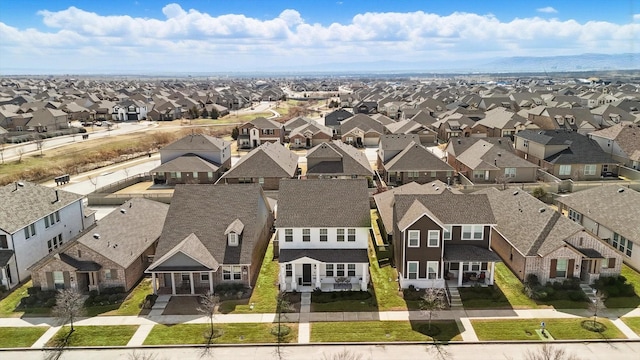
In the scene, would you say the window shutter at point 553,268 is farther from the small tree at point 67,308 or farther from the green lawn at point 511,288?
the small tree at point 67,308

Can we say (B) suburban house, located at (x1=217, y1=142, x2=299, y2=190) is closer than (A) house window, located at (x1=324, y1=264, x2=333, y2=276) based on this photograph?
No

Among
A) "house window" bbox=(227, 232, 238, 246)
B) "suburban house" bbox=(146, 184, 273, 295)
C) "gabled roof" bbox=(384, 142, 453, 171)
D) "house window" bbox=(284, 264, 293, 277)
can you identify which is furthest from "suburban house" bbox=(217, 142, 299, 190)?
"house window" bbox=(284, 264, 293, 277)

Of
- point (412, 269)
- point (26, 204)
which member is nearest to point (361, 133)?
point (412, 269)

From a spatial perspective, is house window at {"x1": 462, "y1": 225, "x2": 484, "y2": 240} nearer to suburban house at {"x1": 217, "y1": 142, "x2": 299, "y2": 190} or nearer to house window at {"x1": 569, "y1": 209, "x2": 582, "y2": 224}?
house window at {"x1": 569, "y1": 209, "x2": 582, "y2": 224}

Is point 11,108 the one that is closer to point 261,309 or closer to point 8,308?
point 8,308

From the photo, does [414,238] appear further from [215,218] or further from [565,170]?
[565,170]

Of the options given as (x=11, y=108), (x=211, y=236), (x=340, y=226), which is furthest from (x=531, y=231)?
(x=11, y=108)

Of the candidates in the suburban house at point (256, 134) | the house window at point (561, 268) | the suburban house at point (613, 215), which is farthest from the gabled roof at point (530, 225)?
the suburban house at point (256, 134)
